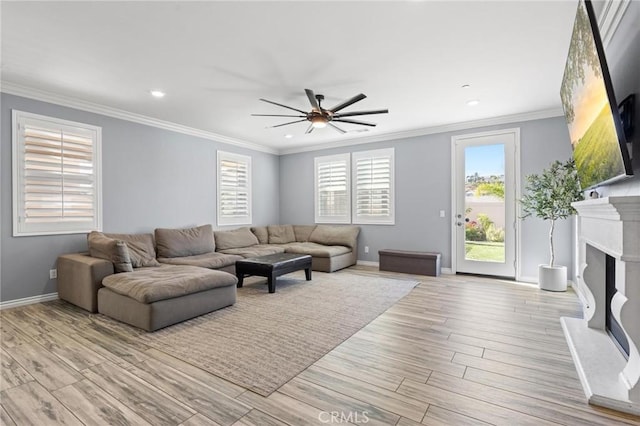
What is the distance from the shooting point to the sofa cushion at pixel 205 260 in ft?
14.7

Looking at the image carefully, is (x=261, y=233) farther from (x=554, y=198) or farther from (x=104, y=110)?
(x=554, y=198)

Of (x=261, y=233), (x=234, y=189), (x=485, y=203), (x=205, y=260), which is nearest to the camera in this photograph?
(x=205, y=260)

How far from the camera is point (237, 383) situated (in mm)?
2074

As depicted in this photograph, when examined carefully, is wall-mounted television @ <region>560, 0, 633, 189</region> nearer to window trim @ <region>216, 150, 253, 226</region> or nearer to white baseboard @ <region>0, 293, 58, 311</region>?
window trim @ <region>216, 150, 253, 226</region>

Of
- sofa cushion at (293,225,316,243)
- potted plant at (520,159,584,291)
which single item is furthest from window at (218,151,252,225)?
potted plant at (520,159,584,291)

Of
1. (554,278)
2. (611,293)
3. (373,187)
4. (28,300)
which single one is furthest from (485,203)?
(28,300)

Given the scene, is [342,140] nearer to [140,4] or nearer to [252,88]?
[252,88]

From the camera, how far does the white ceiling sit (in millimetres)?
2350

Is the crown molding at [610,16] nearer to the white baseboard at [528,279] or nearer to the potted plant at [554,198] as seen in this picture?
the potted plant at [554,198]

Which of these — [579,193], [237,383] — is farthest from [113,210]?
[579,193]

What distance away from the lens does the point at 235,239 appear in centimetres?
594

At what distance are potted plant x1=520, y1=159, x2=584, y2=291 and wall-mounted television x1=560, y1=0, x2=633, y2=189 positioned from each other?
170 centimetres

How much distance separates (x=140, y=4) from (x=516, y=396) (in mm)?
3704

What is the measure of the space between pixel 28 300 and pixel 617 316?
226 inches
